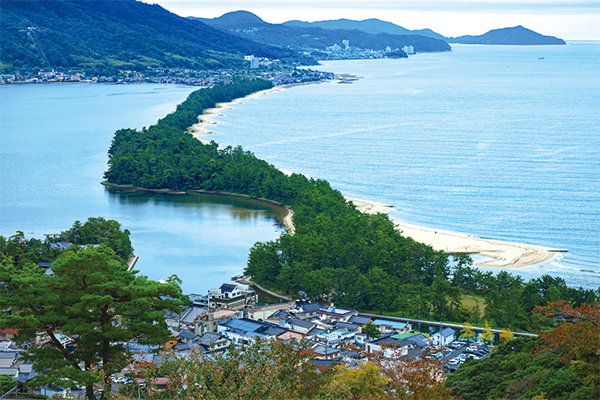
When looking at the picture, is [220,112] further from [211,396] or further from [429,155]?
[211,396]

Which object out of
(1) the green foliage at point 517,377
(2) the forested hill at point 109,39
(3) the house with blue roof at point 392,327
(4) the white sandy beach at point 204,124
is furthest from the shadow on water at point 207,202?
(2) the forested hill at point 109,39

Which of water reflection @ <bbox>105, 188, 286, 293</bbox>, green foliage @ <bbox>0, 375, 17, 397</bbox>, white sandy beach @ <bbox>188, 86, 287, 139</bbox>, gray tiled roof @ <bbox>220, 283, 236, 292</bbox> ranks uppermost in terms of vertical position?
white sandy beach @ <bbox>188, 86, 287, 139</bbox>

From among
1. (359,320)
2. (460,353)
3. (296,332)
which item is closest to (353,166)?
(359,320)

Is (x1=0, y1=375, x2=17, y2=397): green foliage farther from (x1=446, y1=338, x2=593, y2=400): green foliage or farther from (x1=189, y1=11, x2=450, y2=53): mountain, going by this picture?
(x1=189, y1=11, x2=450, y2=53): mountain

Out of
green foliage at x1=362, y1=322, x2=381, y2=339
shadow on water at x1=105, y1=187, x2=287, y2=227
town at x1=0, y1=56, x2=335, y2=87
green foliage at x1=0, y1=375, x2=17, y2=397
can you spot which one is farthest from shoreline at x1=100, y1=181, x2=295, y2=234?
town at x1=0, y1=56, x2=335, y2=87

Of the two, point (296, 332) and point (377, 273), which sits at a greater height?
point (377, 273)

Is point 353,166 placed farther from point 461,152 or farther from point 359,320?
point 359,320

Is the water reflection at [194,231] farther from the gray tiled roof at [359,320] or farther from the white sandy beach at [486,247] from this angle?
the white sandy beach at [486,247]

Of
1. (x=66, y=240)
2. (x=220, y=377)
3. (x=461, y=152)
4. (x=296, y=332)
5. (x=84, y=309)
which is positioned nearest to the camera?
(x=220, y=377)
